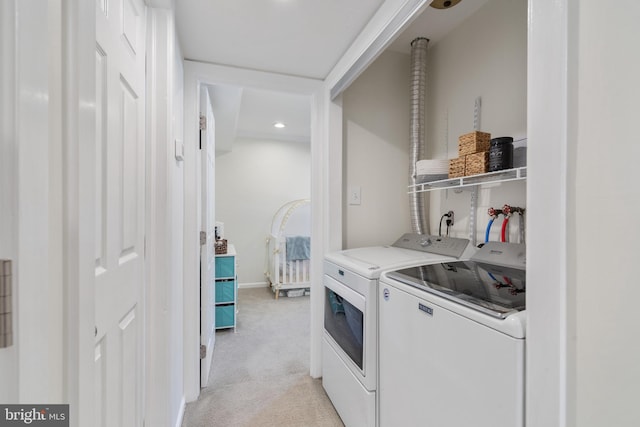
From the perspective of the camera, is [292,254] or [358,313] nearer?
[358,313]

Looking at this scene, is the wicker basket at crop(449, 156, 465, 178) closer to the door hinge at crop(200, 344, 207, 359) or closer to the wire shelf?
the wire shelf

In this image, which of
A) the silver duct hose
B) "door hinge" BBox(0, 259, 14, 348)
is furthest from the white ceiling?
"door hinge" BBox(0, 259, 14, 348)

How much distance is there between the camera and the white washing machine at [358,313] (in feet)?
4.45

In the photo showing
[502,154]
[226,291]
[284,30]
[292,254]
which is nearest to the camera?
[502,154]

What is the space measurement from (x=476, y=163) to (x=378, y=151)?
808 mm

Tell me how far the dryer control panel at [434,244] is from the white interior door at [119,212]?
151cm

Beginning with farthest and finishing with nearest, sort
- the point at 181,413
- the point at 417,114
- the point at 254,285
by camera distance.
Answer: the point at 254,285, the point at 417,114, the point at 181,413

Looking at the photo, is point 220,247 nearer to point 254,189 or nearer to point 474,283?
point 254,189

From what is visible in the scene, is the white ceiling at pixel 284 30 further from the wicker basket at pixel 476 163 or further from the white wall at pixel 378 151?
the wicker basket at pixel 476 163

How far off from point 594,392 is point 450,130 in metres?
1.67

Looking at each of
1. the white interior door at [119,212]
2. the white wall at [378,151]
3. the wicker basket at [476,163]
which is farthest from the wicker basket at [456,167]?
the white interior door at [119,212]

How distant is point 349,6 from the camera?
1.34 metres

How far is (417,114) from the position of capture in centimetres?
193

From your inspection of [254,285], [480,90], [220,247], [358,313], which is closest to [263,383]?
[358,313]
